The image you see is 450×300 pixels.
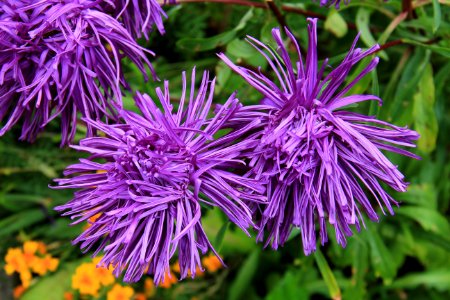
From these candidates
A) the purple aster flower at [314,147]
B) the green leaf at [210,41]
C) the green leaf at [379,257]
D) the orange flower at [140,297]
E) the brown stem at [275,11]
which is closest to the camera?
the purple aster flower at [314,147]

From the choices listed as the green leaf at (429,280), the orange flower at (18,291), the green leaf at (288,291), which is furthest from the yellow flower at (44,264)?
the green leaf at (429,280)

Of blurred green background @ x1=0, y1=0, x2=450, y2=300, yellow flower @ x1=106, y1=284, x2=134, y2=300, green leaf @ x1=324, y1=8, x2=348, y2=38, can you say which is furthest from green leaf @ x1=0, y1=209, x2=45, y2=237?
green leaf @ x1=324, y1=8, x2=348, y2=38

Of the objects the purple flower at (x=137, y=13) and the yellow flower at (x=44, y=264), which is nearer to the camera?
the purple flower at (x=137, y=13)

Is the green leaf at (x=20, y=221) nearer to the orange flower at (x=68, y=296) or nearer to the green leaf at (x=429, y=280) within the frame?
the orange flower at (x=68, y=296)

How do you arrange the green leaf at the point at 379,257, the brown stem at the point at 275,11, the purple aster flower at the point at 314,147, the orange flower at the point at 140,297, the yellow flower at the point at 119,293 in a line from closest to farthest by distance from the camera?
the purple aster flower at the point at 314,147
the brown stem at the point at 275,11
the green leaf at the point at 379,257
the yellow flower at the point at 119,293
the orange flower at the point at 140,297

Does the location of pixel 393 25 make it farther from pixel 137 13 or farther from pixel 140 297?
pixel 140 297

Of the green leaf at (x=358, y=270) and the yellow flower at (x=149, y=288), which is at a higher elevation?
the green leaf at (x=358, y=270)
